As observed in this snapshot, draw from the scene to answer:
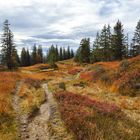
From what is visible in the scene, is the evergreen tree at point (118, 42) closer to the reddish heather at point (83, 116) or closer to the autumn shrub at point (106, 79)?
the autumn shrub at point (106, 79)

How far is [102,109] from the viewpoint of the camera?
53.5 ft

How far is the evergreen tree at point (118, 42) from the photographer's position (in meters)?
69.8

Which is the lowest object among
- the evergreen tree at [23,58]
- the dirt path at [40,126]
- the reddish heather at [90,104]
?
the dirt path at [40,126]

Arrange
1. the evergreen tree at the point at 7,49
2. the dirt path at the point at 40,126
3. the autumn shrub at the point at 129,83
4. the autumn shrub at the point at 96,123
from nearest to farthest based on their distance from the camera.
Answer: the autumn shrub at the point at 96,123 → the dirt path at the point at 40,126 → the autumn shrub at the point at 129,83 → the evergreen tree at the point at 7,49

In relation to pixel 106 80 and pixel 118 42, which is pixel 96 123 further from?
pixel 118 42

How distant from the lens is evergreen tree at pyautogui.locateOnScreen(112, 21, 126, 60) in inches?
2748

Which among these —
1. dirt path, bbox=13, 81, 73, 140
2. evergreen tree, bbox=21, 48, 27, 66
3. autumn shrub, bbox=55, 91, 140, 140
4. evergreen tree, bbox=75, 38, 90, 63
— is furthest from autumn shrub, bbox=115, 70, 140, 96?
evergreen tree, bbox=21, 48, 27, 66

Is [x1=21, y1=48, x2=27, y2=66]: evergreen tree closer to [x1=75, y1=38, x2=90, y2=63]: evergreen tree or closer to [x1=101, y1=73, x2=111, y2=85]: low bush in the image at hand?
[x1=75, y1=38, x2=90, y2=63]: evergreen tree

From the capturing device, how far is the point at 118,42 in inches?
2749

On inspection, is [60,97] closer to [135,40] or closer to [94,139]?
[94,139]

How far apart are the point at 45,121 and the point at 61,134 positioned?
232 cm

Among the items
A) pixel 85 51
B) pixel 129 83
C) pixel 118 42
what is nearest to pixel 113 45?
pixel 118 42

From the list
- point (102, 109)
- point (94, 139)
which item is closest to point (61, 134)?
point (94, 139)

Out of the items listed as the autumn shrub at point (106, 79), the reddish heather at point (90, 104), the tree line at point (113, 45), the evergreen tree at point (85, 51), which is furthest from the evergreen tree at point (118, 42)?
the reddish heather at point (90, 104)
